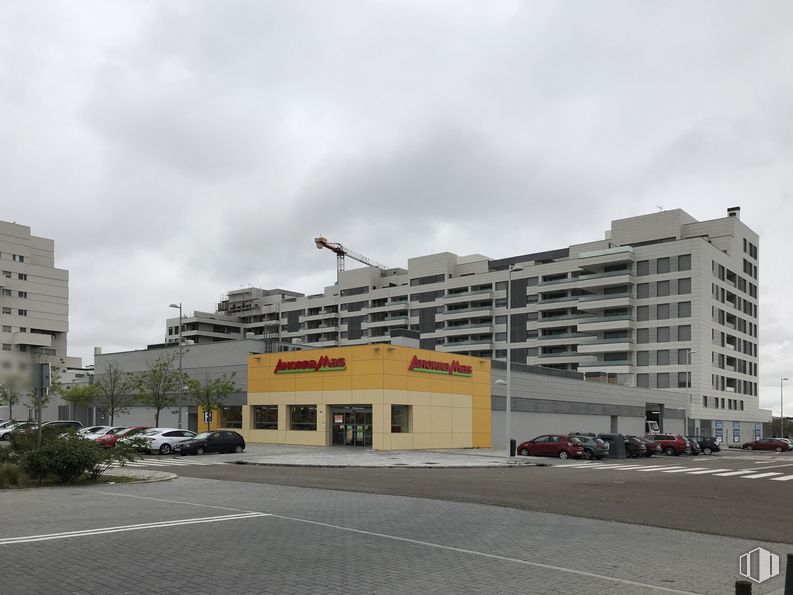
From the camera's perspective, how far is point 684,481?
25469 millimetres

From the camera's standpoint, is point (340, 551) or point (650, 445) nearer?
point (340, 551)

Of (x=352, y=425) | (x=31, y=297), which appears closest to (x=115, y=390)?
(x=352, y=425)

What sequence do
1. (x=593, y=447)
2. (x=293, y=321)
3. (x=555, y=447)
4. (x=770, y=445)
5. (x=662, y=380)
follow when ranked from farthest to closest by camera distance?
(x=293, y=321) < (x=662, y=380) < (x=770, y=445) < (x=555, y=447) < (x=593, y=447)

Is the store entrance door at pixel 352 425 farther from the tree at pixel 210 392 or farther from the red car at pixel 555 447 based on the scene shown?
the red car at pixel 555 447

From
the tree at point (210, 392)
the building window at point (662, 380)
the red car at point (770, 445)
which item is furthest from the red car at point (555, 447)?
the building window at point (662, 380)

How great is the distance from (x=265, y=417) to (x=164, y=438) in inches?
548

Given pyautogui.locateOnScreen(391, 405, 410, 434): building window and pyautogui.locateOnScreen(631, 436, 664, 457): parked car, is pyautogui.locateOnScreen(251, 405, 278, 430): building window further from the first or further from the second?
pyautogui.locateOnScreen(631, 436, 664, 457): parked car

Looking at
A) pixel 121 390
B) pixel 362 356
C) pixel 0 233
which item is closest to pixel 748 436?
pixel 362 356

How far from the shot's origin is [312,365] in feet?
162

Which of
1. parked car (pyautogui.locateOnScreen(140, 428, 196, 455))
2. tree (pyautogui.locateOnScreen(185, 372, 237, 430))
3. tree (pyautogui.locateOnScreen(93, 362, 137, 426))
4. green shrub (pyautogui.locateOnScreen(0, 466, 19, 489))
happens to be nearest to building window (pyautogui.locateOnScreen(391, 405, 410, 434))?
parked car (pyautogui.locateOnScreen(140, 428, 196, 455))

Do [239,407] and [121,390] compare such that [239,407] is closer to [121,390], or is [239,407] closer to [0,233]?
[121,390]

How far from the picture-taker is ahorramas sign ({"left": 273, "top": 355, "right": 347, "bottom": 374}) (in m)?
47.7

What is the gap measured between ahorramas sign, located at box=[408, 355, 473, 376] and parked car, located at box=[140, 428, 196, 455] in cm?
1466

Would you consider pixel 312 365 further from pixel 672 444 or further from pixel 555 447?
pixel 672 444
